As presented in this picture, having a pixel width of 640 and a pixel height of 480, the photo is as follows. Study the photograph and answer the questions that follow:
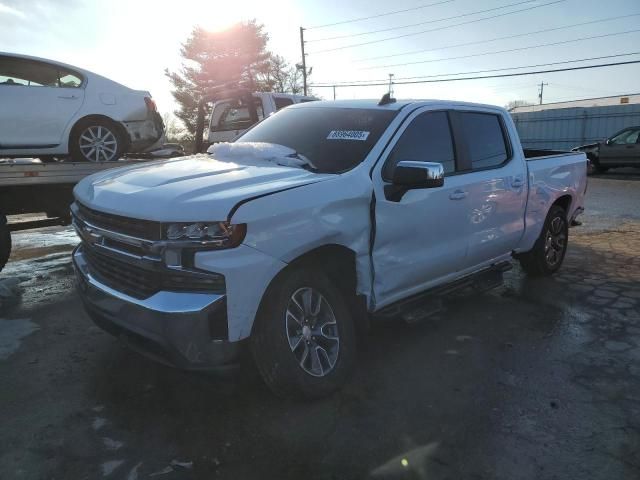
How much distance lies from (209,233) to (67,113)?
444 cm

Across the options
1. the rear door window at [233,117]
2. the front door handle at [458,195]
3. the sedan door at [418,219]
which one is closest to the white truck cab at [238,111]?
the rear door window at [233,117]

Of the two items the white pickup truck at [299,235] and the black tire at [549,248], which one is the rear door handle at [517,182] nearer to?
the white pickup truck at [299,235]

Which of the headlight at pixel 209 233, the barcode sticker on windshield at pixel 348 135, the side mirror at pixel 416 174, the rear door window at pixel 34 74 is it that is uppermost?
the rear door window at pixel 34 74

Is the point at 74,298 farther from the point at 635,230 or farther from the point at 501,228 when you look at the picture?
the point at 635,230

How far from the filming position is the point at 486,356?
4.04 meters

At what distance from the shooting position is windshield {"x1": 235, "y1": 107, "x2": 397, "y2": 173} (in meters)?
3.73

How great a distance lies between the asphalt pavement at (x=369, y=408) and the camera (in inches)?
107

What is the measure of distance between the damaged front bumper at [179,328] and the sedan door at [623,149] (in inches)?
796

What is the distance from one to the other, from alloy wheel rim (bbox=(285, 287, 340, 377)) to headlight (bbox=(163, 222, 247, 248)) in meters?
0.55

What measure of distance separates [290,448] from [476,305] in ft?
9.77

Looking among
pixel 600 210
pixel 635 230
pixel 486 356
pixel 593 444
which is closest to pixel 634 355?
pixel 486 356

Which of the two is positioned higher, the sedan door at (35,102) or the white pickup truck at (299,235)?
the sedan door at (35,102)

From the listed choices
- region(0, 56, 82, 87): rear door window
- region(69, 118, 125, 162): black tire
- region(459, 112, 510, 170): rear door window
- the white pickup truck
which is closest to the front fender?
the white pickup truck

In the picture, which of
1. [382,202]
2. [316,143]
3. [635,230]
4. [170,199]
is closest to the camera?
[170,199]
